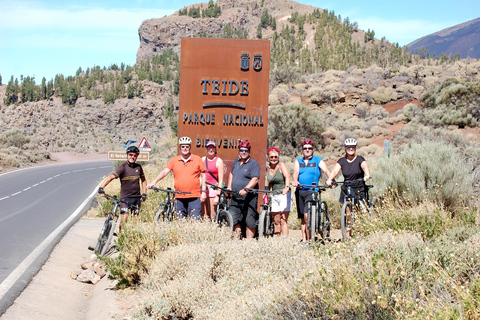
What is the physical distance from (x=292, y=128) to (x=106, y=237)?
61.7 feet

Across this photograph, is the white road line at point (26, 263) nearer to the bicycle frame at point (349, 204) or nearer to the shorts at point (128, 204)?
the shorts at point (128, 204)

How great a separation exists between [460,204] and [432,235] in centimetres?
335

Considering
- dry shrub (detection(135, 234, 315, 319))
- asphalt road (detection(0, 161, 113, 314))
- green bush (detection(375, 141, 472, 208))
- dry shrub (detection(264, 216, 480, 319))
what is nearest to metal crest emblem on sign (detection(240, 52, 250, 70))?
green bush (detection(375, 141, 472, 208))

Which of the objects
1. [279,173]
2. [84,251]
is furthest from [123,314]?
[84,251]

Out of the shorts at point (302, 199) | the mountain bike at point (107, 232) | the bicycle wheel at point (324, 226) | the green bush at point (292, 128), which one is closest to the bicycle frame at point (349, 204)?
the bicycle wheel at point (324, 226)

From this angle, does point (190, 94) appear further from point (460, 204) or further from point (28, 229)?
point (460, 204)

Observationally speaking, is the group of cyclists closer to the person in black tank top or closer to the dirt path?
the person in black tank top

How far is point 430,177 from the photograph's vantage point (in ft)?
33.5

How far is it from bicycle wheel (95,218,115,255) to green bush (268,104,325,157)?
17.7 metres

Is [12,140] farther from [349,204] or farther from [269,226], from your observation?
[349,204]

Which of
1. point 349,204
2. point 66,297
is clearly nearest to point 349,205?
point 349,204

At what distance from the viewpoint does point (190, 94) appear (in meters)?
10.8

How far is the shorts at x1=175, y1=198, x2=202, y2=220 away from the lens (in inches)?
326

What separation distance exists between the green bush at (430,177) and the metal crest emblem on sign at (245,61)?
4.03 meters
